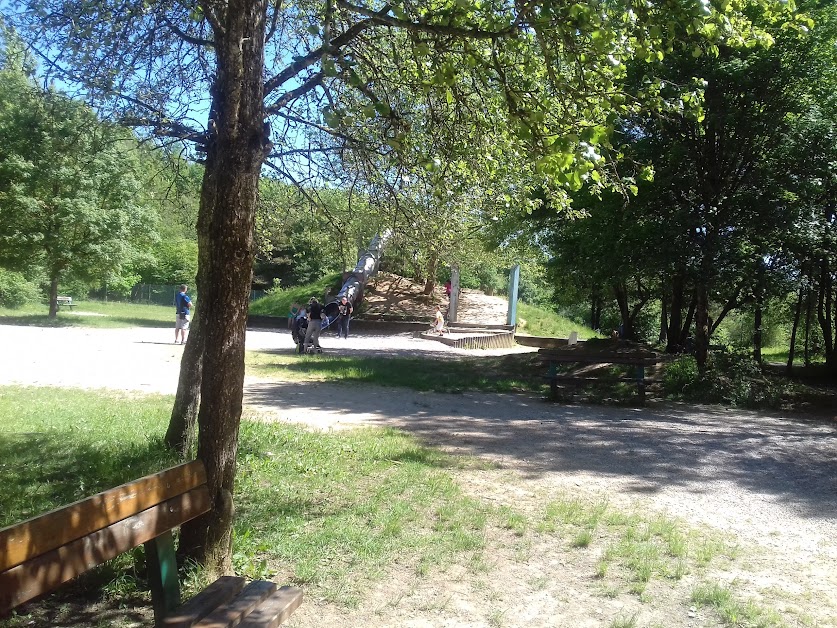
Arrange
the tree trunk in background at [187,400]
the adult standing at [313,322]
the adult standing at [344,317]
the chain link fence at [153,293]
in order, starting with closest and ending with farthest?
the tree trunk in background at [187,400], the adult standing at [313,322], the adult standing at [344,317], the chain link fence at [153,293]

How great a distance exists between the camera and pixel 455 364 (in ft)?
63.6

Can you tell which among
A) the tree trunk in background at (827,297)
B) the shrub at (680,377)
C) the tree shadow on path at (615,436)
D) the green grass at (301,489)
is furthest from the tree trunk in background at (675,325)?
the green grass at (301,489)

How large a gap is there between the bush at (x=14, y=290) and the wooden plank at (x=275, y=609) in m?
38.5

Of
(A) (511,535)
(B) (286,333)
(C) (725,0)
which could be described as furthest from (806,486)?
(B) (286,333)

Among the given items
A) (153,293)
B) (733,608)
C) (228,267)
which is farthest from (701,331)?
(153,293)

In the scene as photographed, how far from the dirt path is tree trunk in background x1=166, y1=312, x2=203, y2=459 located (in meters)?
2.57

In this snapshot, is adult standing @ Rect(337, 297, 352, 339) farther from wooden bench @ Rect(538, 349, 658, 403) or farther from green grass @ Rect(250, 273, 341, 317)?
wooden bench @ Rect(538, 349, 658, 403)

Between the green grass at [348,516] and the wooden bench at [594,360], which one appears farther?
the wooden bench at [594,360]

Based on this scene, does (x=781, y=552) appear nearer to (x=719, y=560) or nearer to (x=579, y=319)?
(x=719, y=560)

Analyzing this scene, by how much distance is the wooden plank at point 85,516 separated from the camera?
2559 mm

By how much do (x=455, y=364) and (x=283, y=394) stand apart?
765 cm

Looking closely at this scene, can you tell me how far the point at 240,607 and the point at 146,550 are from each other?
53cm

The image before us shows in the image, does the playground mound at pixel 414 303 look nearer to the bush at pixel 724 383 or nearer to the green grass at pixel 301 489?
the bush at pixel 724 383

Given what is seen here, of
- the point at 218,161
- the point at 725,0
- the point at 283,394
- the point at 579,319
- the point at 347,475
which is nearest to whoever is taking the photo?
the point at 218,161
